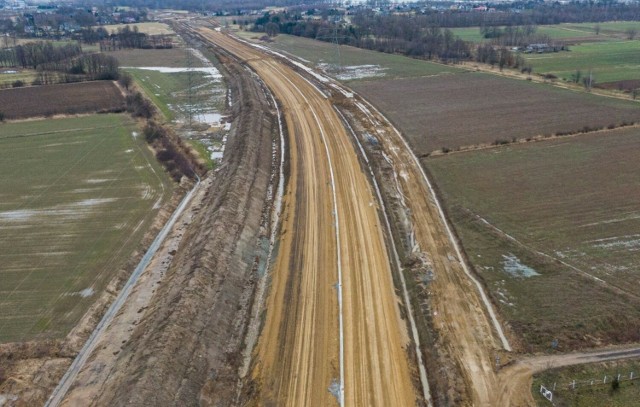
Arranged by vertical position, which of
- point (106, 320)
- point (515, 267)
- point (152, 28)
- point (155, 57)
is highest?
point (152, 28)

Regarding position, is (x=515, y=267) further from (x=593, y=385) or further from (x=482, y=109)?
(x=482, y=109)

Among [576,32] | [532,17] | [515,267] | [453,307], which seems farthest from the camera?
[532,17]

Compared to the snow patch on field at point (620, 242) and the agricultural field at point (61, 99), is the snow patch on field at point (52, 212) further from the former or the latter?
the snow patch on field at point (620, 242)

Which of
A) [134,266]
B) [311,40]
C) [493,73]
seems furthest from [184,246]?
[311,40]

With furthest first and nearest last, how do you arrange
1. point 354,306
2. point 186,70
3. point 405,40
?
point 405,40
point 186,70
point 354,306

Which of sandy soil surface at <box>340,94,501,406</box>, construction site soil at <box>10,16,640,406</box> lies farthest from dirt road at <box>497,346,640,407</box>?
sandy soil surface at <box>340,94,501,406</box>

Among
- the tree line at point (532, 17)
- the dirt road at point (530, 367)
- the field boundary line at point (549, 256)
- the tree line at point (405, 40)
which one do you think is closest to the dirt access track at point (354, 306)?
the dirt road at point (530, 367)

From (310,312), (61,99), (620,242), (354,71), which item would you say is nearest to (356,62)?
(354,71)
